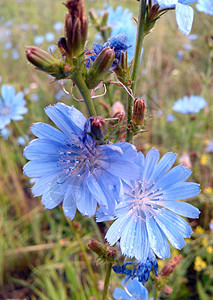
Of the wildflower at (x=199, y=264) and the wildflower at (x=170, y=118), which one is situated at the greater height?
the wildflower at (x=170, y=118)

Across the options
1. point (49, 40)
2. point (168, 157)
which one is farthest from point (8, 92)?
point (49, 40)

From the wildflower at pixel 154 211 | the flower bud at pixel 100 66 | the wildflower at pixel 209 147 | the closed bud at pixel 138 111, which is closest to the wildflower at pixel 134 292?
the wildflower at pixel 154 211

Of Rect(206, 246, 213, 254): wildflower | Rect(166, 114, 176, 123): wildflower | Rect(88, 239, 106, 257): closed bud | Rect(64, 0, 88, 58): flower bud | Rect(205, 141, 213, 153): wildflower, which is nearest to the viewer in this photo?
Rect(64, 0, 88, 58): flower bud

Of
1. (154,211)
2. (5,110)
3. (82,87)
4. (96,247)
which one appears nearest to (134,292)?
(96,247)

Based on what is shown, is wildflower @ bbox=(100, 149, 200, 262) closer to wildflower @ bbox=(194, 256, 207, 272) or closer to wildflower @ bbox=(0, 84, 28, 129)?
wildflower @ bbox=(194, 256, 207, 272)

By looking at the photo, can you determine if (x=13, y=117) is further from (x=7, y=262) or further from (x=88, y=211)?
(x=88, y=211)

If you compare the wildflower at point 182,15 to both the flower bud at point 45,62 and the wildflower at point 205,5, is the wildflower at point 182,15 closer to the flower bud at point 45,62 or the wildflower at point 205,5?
the flower bud at point 45,62

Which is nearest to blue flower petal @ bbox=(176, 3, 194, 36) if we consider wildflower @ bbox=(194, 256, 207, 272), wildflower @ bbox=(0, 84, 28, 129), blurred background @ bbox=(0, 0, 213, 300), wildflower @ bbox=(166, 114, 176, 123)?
blurred background @ bbox=(0, 0, 213, 300)
